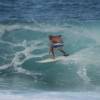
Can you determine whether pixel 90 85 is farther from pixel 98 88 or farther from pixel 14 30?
pixel 14 30

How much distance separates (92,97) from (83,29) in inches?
13.8

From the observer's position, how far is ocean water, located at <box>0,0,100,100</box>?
6.45 ft

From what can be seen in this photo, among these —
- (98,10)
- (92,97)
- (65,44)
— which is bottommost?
(92,97)

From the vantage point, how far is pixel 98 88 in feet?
6.38

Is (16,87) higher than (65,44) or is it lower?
lower

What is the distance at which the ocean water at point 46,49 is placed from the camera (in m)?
1.97

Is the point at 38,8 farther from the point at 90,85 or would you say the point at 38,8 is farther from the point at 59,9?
the point at 90,85

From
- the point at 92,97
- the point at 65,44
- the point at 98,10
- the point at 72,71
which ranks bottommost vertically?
the point at 92,97

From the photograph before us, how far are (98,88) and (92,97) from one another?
5 centimetres

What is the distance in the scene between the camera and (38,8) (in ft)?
6.59

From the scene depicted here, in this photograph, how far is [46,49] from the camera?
200 centimetres

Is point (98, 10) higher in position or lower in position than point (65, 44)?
higher

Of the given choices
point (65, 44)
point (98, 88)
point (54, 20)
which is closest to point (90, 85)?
point (98, 88)

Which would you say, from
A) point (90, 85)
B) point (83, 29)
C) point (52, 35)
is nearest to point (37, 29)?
point (52, 35)
